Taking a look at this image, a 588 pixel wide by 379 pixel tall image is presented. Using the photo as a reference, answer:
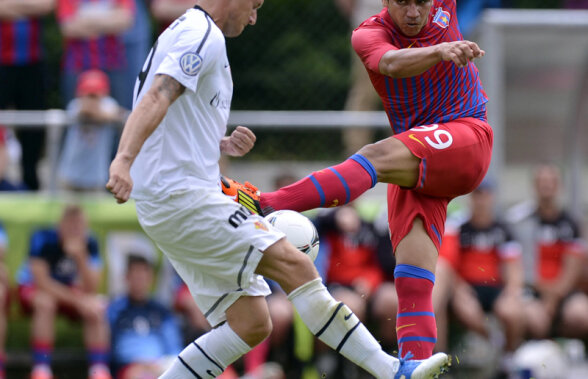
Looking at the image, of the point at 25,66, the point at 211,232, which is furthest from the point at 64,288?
the point at 211,232

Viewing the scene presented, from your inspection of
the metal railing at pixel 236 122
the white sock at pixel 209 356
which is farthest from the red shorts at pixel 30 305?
the white sock at pixel 209 356

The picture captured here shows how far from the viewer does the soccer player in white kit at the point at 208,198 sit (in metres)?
4.37

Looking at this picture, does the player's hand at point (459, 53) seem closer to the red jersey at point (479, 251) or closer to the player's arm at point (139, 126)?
the player's arm at point (139, 126)

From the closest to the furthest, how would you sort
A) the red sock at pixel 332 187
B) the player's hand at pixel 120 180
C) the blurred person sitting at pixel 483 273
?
1. the player's hand at pixel 120 180
2. the red sock at pixel 332 187
3. the blurred person sitting at pixel 483 273

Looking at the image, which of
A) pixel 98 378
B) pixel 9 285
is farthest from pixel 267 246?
pixel 9 285

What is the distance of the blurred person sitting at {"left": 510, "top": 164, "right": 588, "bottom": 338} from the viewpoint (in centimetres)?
847

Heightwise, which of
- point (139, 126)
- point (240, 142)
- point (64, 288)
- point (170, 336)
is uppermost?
point (139, 126)

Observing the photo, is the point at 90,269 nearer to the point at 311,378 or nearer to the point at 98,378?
the point at 98,378

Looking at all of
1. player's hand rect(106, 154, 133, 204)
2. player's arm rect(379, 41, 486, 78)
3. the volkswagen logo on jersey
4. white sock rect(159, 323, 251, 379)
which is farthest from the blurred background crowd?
player's hand rect(106, 154, 133, 204)

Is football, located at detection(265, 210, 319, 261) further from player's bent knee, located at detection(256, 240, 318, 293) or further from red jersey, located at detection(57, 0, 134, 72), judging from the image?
red jersey, located at detection(57, 0, 134, 72)

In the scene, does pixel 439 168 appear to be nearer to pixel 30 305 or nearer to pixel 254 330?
pixel 254 330

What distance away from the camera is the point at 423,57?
4.36 meters

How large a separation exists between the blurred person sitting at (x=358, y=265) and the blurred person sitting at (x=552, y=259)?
134 centimetres

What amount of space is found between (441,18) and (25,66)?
179 inches
